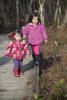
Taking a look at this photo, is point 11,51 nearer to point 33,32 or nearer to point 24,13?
point 33,32

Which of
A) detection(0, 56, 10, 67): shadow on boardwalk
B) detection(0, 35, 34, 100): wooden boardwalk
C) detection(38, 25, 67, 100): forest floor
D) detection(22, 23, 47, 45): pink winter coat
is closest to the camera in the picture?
detection(38, 25, 67, 100): forest floor

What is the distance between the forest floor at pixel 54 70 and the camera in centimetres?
540

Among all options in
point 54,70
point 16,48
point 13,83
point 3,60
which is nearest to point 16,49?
point 16,48

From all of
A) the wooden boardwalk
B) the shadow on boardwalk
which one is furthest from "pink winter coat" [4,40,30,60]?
the shadow on boardwalk

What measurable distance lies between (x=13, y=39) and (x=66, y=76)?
5.37 ft

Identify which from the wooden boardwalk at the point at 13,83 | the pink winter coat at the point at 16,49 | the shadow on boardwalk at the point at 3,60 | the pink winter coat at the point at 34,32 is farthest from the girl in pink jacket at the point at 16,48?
the shadow on boardwalk at the point at 3,60

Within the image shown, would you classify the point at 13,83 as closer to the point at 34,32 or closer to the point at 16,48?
the point at 16,48

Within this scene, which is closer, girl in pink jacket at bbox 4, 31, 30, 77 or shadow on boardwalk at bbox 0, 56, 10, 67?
girl in pink jacket at bbox 4, 31, 30, 77

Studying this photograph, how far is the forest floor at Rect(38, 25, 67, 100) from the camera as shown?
5403 millimetres

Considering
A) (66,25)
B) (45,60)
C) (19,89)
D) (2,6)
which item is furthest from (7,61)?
(2,6)

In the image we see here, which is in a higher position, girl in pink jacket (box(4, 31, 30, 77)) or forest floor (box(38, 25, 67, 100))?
girl in pink jacket (box(4, 31, 30, 77))

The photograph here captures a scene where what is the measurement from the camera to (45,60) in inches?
371

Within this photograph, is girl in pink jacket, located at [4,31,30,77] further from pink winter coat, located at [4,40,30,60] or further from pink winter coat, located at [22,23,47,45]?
pink winter coat, located at [22,23,47,45]

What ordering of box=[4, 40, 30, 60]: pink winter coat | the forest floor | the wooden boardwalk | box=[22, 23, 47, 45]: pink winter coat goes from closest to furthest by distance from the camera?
the forest floor
the wooden boardwalk
box=[4, 40, 30, 60]: pink winter coat
box=[22, 23, 47, 45]: pink winter coat
